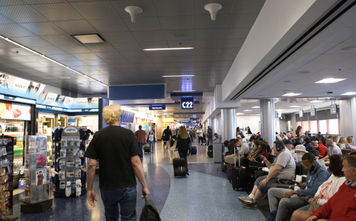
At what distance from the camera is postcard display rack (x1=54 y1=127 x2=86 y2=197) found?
5.78 m

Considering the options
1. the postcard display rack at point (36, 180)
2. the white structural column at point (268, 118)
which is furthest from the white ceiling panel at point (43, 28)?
the white structural column at point (268, 118)

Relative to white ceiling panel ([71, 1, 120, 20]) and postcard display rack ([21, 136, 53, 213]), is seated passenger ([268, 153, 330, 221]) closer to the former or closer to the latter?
white ceiling panel ([71, 1, 120, 20])

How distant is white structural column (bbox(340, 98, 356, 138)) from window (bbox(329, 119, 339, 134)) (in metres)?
11.0

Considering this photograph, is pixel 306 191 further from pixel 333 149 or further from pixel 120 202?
pixel 333 149

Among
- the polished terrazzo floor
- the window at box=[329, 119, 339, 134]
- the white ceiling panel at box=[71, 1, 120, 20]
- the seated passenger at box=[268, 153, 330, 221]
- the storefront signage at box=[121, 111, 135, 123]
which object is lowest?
the polished terrazzo floor

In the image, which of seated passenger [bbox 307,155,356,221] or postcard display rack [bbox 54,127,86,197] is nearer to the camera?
seated passenger [bbox 307,155,356,221]

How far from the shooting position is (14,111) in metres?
6.80

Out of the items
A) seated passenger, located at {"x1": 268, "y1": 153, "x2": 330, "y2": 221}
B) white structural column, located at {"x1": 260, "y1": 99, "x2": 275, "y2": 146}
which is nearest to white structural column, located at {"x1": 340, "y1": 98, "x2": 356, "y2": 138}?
white structural column, located at {"x1": 260, "y1": 99, "x2": 275, "y2": 146}

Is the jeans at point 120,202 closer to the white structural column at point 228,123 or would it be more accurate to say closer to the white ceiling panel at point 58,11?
the white ceiling panel at point 58,11

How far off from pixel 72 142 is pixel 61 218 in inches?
77.2

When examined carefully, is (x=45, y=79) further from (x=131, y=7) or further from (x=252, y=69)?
(x=252, y=69)

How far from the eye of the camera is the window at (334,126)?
21.8 metres

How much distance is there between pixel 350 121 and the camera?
11.8 metres

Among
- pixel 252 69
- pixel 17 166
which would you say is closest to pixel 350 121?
pixel 252 69
